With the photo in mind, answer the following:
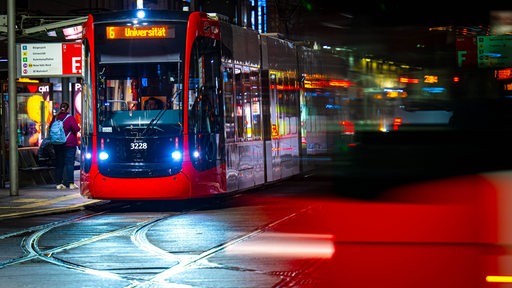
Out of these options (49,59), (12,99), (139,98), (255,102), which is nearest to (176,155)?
(139,98)

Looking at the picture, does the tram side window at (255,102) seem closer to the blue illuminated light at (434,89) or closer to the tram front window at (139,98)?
the tram front window at (139,98)

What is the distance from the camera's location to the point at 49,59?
2112 cm

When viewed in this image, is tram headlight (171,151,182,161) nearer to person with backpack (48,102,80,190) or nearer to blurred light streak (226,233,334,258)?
blurred light streak (226,233,334,258)

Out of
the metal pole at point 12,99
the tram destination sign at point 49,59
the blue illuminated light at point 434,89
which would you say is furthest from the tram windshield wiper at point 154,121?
the blue illuminated light at point 434,89

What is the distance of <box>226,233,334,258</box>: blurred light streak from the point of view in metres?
11.6

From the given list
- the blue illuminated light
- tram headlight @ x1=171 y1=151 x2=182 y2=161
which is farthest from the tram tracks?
the blue illuminated light

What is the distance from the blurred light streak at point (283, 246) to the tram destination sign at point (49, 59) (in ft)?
29.2

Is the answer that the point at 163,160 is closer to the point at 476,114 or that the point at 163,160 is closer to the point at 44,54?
the point at 44,54

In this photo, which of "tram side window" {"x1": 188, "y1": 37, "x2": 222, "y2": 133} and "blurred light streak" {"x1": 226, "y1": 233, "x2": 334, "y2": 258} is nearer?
"blurred light streak" {"x1": 226, "y1": 233, "x2": 334, "y2": 258}

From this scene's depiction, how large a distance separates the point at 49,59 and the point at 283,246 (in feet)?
33.6

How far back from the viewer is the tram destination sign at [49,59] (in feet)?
68.5

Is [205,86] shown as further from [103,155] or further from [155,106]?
[103,155]

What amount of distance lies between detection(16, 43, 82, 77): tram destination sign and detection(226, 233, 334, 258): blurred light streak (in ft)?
29.2

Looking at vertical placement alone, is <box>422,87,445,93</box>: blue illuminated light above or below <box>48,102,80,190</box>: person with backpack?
above
